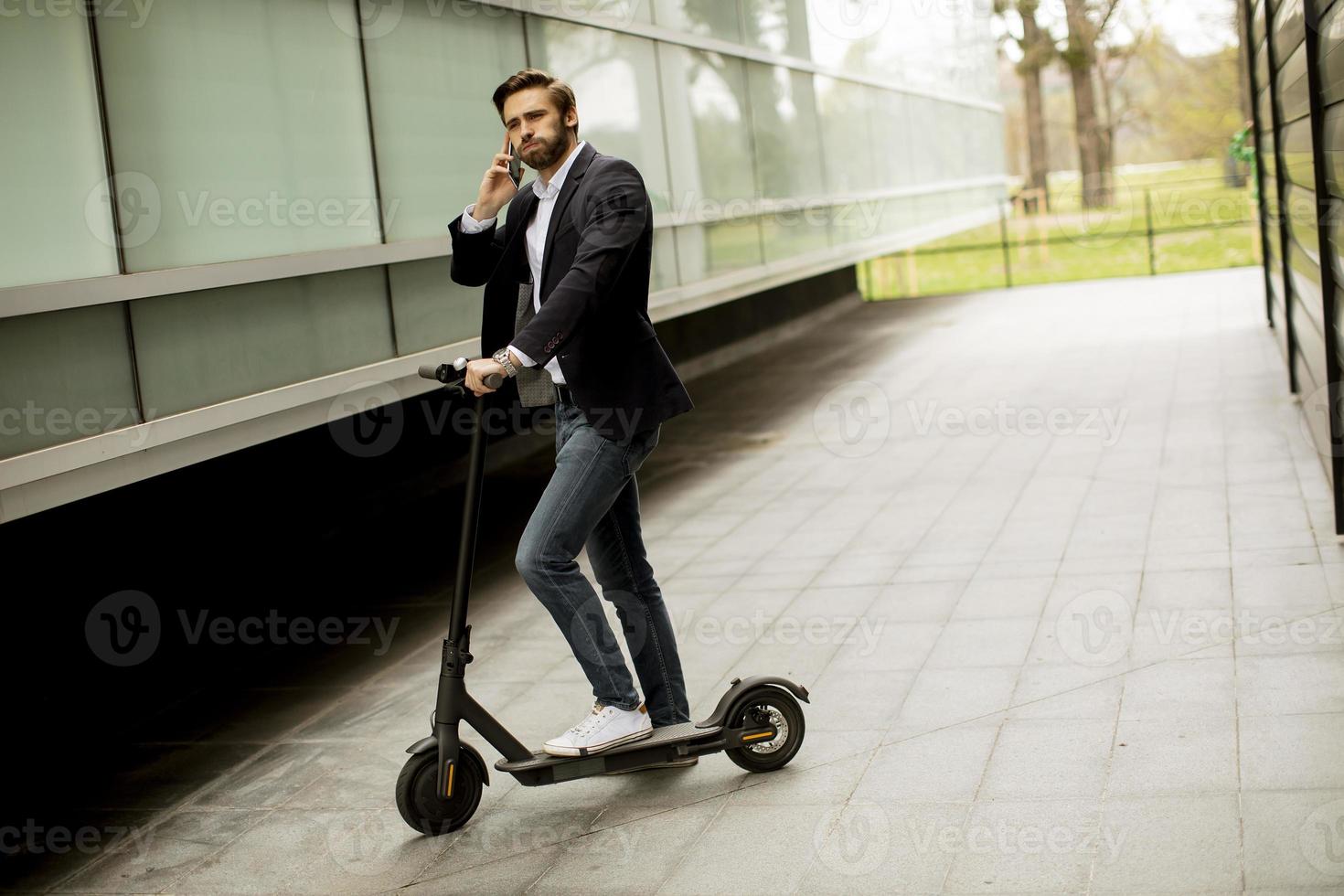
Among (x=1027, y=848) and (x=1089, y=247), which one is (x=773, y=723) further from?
(x=1089, y=247)

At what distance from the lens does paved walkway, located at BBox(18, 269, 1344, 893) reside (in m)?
4.00

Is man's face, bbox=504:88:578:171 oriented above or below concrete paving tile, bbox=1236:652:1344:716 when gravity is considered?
above

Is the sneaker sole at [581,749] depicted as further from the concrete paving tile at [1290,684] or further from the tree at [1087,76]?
the tree at [1087,76]

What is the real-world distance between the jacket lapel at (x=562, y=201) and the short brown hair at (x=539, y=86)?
12 cm

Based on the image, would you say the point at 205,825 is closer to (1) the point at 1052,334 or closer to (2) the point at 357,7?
(2) the point at 357,7

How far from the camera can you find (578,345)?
4320 millimetres

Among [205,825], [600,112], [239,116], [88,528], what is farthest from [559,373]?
[600,112]
